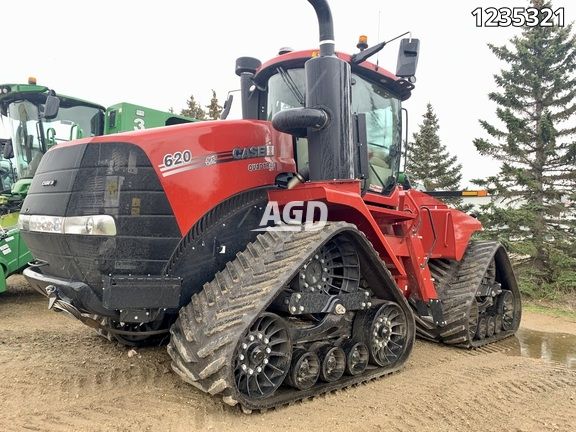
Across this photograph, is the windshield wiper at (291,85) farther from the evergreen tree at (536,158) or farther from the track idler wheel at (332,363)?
the evergreen tree at (536,158)

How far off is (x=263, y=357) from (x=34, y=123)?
7.84m

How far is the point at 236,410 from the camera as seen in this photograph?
3.45 metres

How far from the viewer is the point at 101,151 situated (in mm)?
3406

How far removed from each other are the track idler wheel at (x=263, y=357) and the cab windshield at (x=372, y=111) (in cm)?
165

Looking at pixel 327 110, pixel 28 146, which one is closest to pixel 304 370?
pixel 327 110

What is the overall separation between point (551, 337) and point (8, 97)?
1035cm

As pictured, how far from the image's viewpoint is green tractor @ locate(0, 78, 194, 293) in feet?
29.5

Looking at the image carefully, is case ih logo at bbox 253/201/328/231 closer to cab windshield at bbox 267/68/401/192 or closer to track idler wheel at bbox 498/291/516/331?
cab windshield at bbox 267/68/401/192

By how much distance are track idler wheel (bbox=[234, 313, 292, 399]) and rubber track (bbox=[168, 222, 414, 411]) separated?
0.31ft

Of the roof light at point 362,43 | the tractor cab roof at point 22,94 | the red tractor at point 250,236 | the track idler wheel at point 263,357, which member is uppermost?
the tractor cab roof at point 22,94

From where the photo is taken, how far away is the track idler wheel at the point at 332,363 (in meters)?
3.95

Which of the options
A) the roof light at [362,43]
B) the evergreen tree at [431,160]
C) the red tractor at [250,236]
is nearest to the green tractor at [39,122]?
the red tractor at [250,236]

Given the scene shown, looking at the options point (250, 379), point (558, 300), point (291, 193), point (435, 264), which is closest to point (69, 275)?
point (250, 379)

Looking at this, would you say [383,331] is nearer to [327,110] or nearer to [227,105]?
[327,110]
